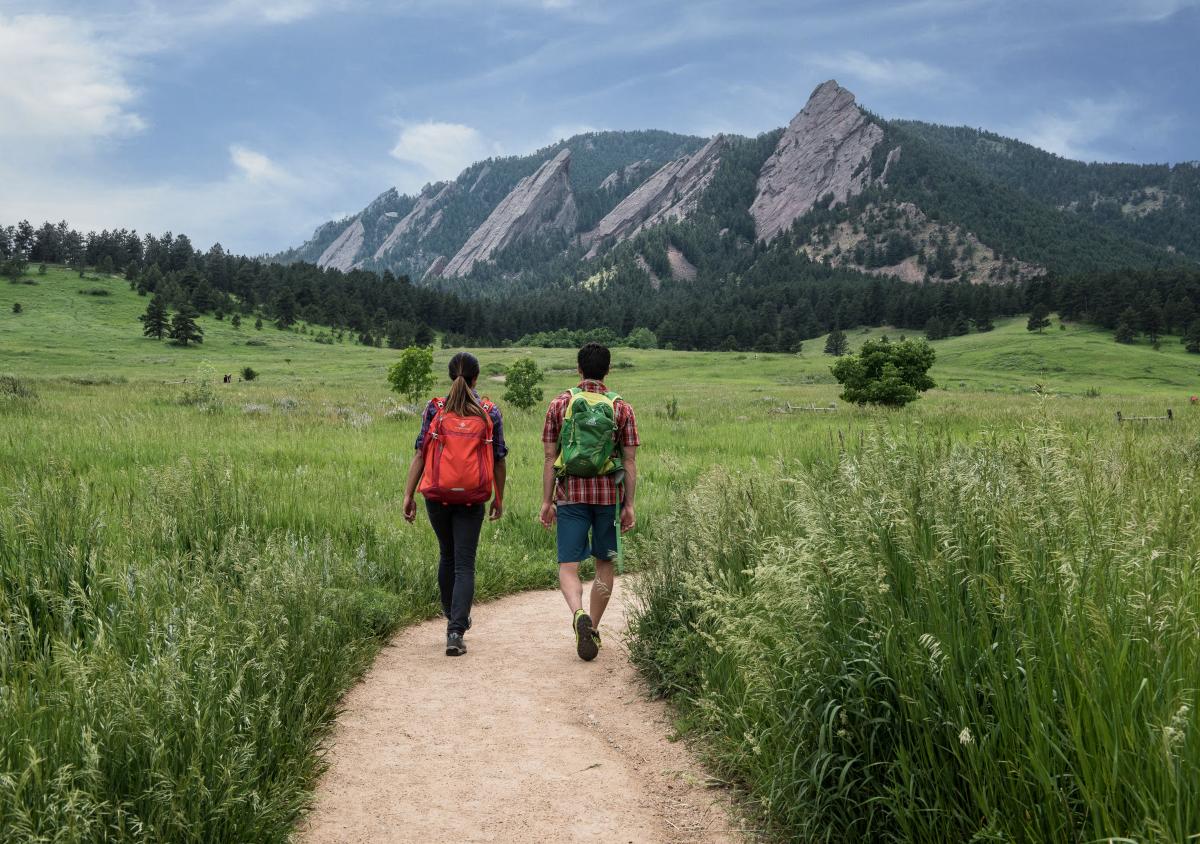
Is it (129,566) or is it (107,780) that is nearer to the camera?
(107,780)

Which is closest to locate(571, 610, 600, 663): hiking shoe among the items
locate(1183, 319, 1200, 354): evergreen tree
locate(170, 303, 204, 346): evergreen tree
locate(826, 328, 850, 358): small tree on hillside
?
locate(170, 303, 204, 346): evergreen tree

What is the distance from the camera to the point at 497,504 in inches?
287

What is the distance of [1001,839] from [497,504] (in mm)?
5261

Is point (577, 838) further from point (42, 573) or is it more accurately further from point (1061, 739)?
point (42, 573)

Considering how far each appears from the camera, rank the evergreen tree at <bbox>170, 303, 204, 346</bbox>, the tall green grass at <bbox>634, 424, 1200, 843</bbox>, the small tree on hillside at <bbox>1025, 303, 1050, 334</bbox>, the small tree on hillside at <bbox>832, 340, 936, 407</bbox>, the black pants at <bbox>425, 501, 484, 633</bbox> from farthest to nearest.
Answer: the small tree on hillside at <bbox>1025, 303, 1050, 334</bbox>
the evergreen tree at <bbox>170, 303, 204, 346</bbox>
the small tree on hillside at <bbox>832, 340, 936, 407</bbox>
the black pants at <bbox>425, 501, 484, 633</bbox>
the tall green grass at <bbox>634, 424, 1200, 843</bbox>

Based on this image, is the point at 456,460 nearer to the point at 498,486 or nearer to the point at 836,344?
the point at 498,486

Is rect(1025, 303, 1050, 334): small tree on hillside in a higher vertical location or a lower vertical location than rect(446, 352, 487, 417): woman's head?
higher

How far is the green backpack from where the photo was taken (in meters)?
6.37

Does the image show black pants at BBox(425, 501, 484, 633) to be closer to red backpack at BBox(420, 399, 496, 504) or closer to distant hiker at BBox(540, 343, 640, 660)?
red backpack at BBox(420, 399, 496, 504)


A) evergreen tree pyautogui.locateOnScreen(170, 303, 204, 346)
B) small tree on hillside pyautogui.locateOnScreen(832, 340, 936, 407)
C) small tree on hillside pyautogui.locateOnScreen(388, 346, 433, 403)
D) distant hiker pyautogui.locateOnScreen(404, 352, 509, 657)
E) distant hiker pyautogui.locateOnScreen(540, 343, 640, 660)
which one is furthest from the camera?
evergreen tree pyautogui.locateOnScreen(170, 303, 204, 346)

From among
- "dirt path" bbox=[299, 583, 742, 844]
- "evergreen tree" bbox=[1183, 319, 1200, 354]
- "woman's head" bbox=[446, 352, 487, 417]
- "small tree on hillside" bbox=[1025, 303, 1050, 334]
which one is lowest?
"dirt path" bbox=[299, 583, 742, 844]

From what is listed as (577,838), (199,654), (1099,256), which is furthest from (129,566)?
(1099,256)

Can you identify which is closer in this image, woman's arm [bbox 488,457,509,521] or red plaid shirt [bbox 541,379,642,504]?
red plaid shirt [bbox 541,379,642,504]

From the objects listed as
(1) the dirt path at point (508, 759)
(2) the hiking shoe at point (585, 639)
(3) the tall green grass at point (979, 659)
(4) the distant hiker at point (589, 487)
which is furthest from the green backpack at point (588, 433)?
(3) the tall green grass at point (979, 659)
